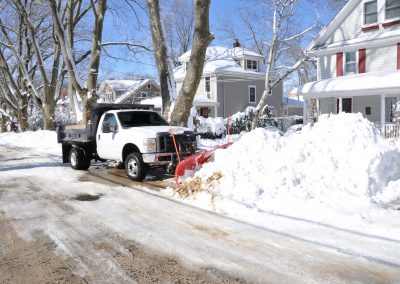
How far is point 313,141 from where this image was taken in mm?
8234

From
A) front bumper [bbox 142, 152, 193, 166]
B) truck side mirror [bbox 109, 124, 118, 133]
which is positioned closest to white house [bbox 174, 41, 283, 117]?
truck side mirror [bbox 109, 124, 118, 133]

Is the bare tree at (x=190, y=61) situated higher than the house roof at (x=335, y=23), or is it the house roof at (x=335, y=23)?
the house roof at (x=335, y=23)

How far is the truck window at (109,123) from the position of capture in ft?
35.0

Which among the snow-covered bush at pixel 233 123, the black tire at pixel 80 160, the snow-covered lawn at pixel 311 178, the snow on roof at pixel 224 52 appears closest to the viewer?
the snow-covered lawn at pixel 311 178

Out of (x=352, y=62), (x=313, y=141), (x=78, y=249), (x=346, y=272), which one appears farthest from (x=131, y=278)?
(x=352, y=62)

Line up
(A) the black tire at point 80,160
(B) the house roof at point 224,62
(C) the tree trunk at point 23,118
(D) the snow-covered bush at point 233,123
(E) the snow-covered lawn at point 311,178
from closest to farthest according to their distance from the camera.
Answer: (E) the snow-covered lawn at point 311,178 < (A) the black tire at point 80,160 < (D) the snow-covered bush at point 233,123 < (C) the tree trunk at point 23,118 < (B) the house roof at point 224,62

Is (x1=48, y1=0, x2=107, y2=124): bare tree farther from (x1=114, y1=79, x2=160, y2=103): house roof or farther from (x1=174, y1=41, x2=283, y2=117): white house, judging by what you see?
(x1=114, y1=79, x2=160, y2=103): house roof

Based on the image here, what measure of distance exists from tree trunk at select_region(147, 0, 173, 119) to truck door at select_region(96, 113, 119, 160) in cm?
365

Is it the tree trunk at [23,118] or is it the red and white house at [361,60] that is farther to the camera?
the tree trunk at [23,118]

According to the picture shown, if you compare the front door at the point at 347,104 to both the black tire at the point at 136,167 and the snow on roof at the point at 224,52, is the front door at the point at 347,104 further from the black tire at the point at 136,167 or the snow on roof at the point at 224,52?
the snow on roof at the point at 224,52

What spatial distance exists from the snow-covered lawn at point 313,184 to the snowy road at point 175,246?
0.20 m

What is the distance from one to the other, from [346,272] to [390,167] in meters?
4.20

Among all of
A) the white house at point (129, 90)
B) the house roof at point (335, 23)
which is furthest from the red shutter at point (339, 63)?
the white house at point (129, 90)

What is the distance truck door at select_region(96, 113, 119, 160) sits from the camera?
10.6m
